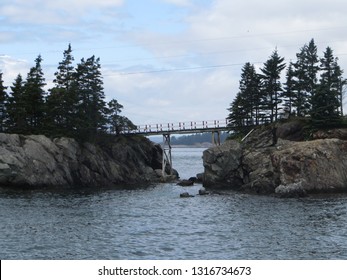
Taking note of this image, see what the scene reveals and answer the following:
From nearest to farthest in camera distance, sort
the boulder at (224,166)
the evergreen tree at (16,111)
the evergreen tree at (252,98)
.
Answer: the boulder at (224,166) < the evergreen tree at (16,111) < the evergreen tree at (252,98)

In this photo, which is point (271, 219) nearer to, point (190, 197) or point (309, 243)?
point (309, 243)

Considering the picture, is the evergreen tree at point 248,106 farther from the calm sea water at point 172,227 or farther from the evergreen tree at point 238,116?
the calm sea water at point 172,227

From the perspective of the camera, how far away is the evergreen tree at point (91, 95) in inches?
3194

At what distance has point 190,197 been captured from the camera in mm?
58062

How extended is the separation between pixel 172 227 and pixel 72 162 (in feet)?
128

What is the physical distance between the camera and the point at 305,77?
79688 mm

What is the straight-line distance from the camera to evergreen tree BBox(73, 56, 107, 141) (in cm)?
8114

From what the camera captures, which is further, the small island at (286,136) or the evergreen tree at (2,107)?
the evergreen tree at (2,107)

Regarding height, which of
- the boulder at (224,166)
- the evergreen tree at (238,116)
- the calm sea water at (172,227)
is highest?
the evergreen tree at (238,116)

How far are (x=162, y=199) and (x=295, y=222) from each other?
71.9 ft

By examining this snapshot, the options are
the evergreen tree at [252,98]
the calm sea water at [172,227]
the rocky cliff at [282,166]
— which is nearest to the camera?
the calm sea water at [172,227]

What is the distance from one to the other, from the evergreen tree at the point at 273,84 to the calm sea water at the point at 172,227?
1076 inches

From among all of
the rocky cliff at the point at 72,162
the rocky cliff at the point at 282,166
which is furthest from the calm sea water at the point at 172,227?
the rocky cliff at the point at 72,162

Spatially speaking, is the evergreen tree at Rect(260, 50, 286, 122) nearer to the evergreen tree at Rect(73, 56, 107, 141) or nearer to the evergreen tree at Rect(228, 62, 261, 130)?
the evergreen tree at Rect(228, 62, 261, 130)
